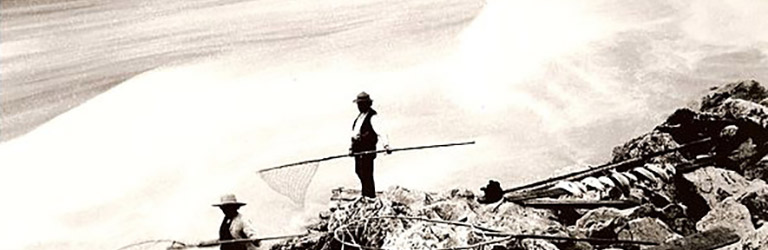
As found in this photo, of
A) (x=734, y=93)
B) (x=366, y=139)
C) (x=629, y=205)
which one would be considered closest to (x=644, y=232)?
(x=629, y=205)

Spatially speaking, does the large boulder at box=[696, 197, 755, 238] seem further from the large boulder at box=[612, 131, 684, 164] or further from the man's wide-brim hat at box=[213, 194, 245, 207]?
the man's wide-brim hat at box=[213, 194, 245, 207]

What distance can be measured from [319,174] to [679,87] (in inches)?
38.0

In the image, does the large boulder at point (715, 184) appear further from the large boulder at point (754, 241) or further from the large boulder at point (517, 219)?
the large boulder at point (517, 219)

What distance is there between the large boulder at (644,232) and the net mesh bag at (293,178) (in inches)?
31.7

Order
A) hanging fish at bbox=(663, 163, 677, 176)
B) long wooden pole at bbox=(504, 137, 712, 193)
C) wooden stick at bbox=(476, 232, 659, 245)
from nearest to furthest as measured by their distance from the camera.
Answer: wooden stick at bbox=(476, 232, 659, 245), long wooden pole at bbox=(504, 137, 712, 193), hanging fish at bbox=(663, 163, 677, 176)

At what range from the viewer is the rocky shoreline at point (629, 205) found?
2117 mm

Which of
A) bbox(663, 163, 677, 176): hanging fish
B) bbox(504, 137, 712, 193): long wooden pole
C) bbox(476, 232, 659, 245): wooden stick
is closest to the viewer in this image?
bbox(476, 232, 659, 245): wooden stick

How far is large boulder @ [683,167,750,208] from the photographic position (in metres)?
2.30

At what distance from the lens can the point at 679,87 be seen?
2.24m

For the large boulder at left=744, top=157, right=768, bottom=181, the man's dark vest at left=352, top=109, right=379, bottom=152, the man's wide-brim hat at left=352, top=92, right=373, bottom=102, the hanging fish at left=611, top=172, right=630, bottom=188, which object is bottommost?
the large boulder at left=744, top=157, right=768, bottom=181

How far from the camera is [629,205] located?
7.39 ft

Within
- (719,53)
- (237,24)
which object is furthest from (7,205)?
(719,53)

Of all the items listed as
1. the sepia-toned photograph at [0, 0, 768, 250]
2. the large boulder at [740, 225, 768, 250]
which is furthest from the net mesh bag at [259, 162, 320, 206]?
the large boulder at [740, 225, 768, 250]

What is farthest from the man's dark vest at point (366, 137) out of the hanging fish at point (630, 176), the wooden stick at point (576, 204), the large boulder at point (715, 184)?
the large boulder at point (715, 184)
